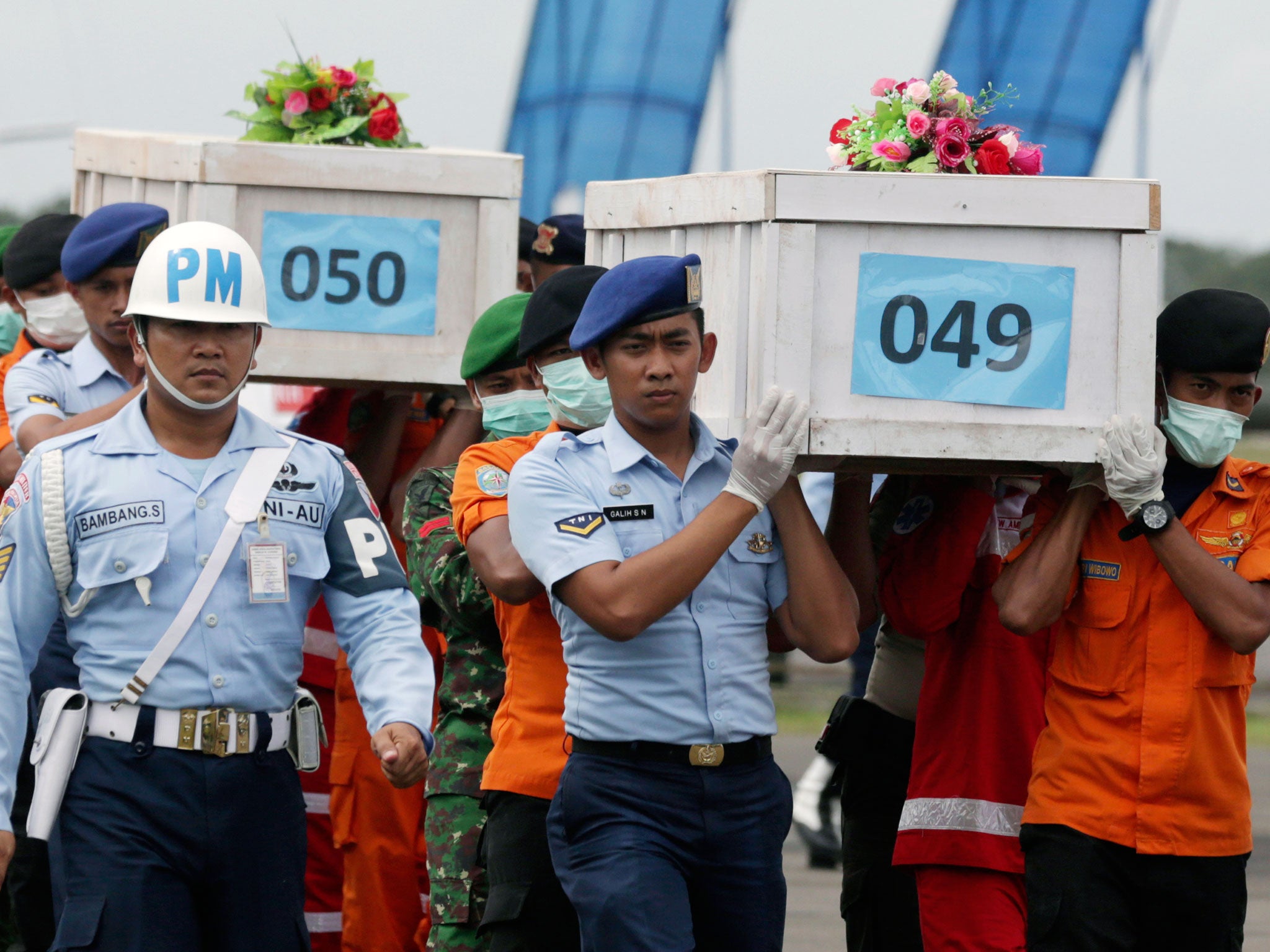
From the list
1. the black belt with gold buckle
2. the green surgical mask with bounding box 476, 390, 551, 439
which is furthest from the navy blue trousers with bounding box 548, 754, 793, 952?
the green surgical mask with bounding box 476, 390, 551, 439

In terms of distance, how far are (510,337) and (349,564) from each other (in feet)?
3.36

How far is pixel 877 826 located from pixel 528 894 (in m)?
1.37

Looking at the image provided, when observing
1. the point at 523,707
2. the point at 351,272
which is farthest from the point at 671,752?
the point at 351,272

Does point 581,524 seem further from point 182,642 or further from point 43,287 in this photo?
point 43,287

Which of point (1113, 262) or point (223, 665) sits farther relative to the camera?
point (1113, 262)

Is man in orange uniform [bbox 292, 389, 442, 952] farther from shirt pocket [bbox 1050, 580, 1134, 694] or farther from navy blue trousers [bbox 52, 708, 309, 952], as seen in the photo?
shirt pocket [bbox 1050, 580, 1134, 694]

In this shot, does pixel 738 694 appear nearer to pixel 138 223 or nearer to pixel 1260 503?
pixel 1260 503

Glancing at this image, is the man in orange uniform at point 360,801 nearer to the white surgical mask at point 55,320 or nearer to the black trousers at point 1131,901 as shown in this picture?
the white surgical mask at point 55,320

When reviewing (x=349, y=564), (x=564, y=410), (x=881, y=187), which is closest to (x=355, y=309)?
(x=564, y=410)

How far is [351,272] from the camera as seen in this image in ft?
17.7

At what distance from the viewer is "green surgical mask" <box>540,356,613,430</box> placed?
14.6 feet

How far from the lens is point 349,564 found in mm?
4059

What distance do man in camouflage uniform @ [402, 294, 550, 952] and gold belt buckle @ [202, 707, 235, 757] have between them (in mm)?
970

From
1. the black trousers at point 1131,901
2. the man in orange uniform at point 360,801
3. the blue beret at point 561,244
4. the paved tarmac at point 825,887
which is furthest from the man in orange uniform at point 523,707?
the paved tarmac at point 825,887
